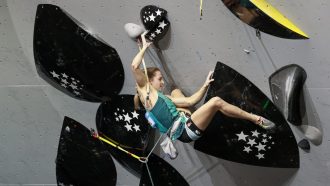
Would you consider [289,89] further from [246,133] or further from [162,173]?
[162,173]

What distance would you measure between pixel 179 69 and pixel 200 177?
2.58 feet

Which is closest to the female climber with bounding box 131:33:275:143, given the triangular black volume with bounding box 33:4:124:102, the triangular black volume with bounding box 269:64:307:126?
the triangular black volume with bounding box 269:64:307:126

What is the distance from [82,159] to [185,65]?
1088 millimetres

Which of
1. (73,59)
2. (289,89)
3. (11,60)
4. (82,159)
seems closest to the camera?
(289,89)

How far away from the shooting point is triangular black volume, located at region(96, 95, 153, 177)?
8.68 feet

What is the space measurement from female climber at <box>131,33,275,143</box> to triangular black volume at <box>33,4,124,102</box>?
332 millimetres

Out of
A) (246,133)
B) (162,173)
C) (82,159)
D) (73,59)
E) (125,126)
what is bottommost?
(82,159)

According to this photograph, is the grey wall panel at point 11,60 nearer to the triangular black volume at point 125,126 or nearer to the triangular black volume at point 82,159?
the triangular black volume at point 82,159

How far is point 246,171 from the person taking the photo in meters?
2.59

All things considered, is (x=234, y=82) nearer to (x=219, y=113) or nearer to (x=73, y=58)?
(x=219, y=113)

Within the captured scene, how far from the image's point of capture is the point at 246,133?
239cm

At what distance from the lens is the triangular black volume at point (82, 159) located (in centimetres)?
285

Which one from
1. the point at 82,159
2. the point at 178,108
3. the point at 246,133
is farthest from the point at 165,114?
the point at 82,159

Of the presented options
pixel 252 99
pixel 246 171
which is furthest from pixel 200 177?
pixel 252 99
